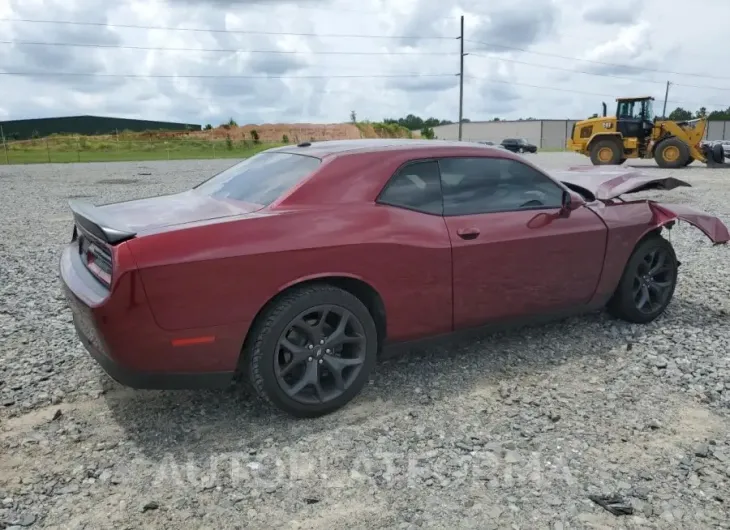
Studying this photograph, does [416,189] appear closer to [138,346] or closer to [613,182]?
[138,346]

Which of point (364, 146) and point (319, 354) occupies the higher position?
point (364, 146)

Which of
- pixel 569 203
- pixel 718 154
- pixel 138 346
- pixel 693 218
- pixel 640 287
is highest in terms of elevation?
pixel 569 203

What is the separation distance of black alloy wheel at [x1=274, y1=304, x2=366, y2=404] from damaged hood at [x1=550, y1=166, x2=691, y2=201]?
7.69 ft

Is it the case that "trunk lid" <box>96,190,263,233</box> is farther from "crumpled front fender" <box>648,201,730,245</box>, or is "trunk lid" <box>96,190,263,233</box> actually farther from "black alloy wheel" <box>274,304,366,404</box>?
"crumpled front fender" <box>648,201,730,245</box>

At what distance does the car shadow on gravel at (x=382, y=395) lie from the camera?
125 inches

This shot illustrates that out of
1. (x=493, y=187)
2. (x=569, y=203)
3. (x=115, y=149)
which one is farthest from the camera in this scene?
(x=115, y=149)

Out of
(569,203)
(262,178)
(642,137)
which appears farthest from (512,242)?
(642,137)

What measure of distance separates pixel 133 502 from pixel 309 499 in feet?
2.49

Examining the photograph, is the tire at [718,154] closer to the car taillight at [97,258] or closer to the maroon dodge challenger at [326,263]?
the maroon dodge challenger at [326,263]

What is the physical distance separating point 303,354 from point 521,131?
85826 millimetres

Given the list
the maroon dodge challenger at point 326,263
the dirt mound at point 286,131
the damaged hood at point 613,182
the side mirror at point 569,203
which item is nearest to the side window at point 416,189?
the maroon dodge challenger at point 326,263

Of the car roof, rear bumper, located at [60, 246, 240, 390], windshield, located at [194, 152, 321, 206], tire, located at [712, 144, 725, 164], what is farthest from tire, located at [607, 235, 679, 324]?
tire, located at [712, 144, 725, 164]

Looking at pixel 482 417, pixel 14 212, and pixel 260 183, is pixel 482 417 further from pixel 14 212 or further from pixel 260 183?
pixel 14 212

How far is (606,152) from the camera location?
22344 mm
